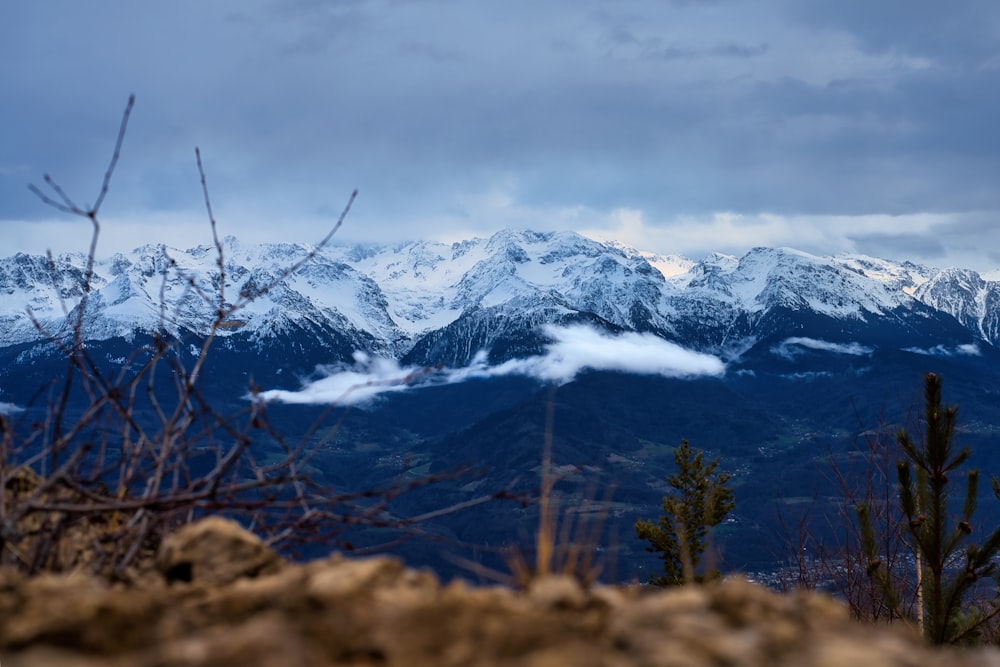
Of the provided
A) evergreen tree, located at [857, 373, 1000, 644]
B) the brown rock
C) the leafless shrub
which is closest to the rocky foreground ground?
the brown rock

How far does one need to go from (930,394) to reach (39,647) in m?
13.2

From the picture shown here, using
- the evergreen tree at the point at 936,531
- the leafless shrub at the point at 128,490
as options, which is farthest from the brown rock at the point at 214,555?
the evergreen tree at the point at 936,531

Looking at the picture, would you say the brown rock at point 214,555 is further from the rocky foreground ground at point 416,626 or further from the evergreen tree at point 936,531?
the evergreen tree at point 936,531

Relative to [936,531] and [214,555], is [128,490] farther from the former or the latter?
[936,531]

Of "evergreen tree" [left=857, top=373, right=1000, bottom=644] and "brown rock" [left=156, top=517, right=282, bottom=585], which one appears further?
"evergreen tree" [left=857, top=373, right=1000, bottom=644]

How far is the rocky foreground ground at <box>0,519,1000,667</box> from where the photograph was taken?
9.78 ft

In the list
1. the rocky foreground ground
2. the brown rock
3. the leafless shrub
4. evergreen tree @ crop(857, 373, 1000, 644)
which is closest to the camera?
the rocky foreground ground

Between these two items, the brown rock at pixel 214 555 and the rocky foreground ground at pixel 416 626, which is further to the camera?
the brown rock at pixel 214 555

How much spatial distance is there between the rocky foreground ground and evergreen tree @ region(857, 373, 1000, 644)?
10491 mm

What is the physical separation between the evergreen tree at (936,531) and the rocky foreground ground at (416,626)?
10.5 m

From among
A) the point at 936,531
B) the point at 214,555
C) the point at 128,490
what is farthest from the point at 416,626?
the point at 936,531

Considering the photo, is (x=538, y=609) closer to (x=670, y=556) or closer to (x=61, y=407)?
(x=61, y=407)

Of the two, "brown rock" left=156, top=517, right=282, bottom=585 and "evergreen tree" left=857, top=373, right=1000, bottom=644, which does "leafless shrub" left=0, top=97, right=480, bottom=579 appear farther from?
"evergreen tree" left=857, top=373, right=1000, bottom=644

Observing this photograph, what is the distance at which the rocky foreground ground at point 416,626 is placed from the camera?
9.78 ft
